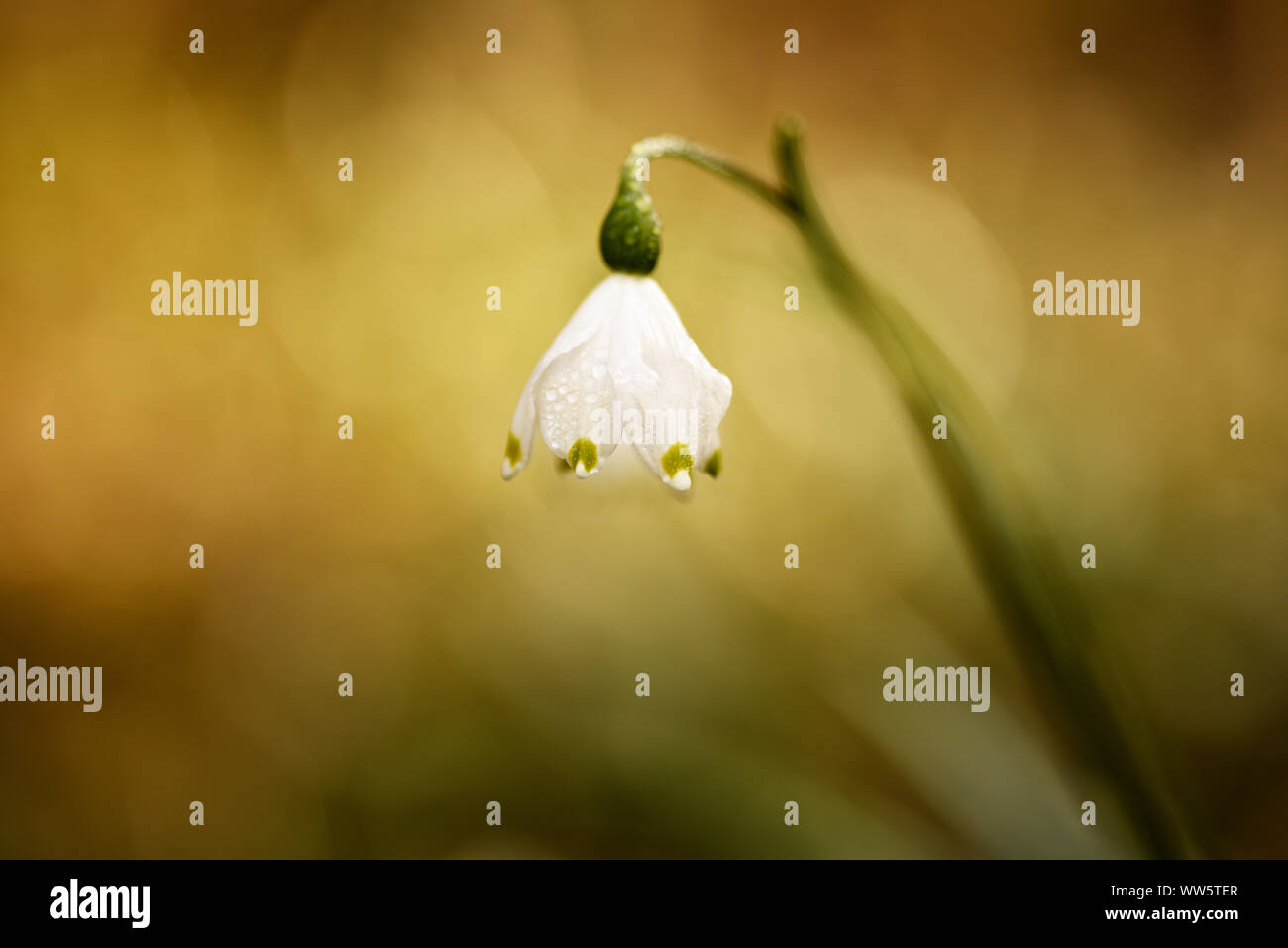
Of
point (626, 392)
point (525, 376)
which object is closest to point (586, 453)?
point (626, 392)

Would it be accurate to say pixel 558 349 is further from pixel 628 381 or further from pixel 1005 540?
pixel 1005 540

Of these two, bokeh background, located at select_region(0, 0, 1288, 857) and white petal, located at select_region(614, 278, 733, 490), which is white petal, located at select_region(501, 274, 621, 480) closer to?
white petal, located at select_region(614, 278, 733, 490)

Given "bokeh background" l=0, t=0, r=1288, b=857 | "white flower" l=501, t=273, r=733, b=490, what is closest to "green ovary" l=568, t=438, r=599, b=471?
"white flower" l=501, t=273, r=733, b=490

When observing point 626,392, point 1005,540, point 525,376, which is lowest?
point 1005,540

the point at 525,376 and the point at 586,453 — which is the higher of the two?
the point at 525,376

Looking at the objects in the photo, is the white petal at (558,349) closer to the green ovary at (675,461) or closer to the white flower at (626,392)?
the white flower at (626,392)

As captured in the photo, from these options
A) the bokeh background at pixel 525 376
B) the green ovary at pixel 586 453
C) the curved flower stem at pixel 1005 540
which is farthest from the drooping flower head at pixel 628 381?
the bokeh background at pixel 525 376
